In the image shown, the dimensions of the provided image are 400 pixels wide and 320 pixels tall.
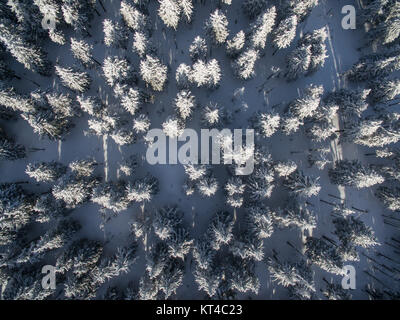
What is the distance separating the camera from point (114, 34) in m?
32.4

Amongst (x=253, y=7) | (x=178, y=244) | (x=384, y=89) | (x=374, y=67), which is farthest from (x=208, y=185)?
(x=374, y=67)

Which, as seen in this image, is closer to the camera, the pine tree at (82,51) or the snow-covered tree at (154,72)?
the snow-covered tree at (154,72)

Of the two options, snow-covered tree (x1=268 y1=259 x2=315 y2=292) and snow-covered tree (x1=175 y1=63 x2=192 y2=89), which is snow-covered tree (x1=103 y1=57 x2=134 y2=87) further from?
snow-covered tree (x1=268 y1=259 x2=315 y2=292)

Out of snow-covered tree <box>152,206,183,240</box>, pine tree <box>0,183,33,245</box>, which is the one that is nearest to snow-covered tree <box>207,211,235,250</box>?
snow-covered tree <box>152,206,183,240</box>

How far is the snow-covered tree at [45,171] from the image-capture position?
99.5ft

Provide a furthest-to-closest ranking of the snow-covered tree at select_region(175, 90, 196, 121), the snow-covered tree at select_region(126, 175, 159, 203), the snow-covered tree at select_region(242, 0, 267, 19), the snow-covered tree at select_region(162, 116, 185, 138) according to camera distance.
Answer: the snow-covered tree at select_region(242, 0, 267, 19), the snow-covered tree at select_region(162, 116, 185, 138), the snow-covered tree at select_region(175, 90, 196, 121), the snow-covered tree at select_region(126, 175, 159, 203)

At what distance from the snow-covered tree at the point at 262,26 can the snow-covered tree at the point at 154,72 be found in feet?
45.2

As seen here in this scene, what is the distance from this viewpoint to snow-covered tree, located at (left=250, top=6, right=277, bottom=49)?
100 feet

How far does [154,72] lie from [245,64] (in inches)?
518

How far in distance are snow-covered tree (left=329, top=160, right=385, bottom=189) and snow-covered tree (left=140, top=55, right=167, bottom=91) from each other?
2979 cm

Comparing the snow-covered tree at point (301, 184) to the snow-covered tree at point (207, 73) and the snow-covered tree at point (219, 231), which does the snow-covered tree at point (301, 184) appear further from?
the snow-covered tree at point (207, 73)

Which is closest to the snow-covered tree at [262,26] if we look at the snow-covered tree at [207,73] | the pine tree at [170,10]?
the snow-covered tree at [207,73]

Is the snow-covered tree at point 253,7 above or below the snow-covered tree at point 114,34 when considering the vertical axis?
above
